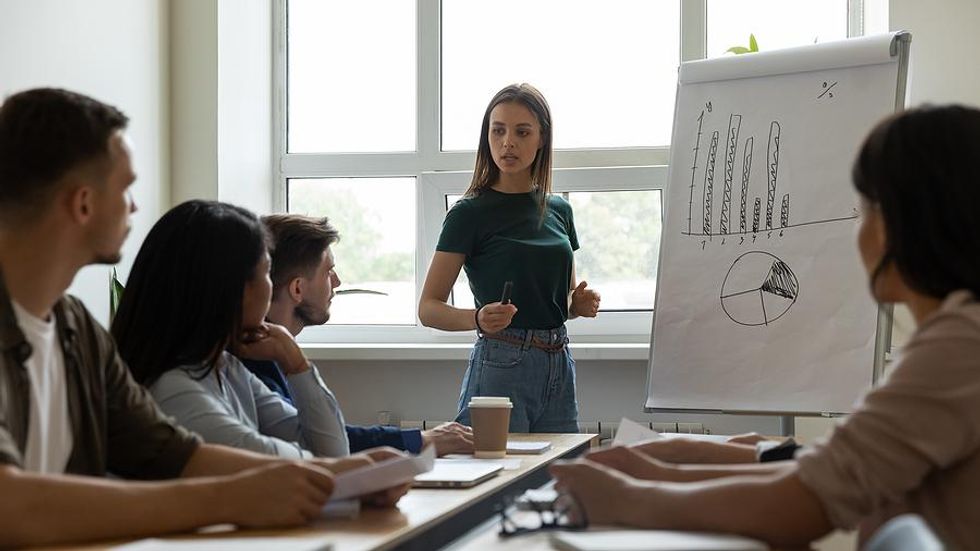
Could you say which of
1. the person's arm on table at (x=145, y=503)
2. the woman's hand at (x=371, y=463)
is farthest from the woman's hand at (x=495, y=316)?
the person's arm on table at (x=145, y=503)

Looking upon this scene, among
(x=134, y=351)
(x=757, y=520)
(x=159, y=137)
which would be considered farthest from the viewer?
(x=159, y=137)

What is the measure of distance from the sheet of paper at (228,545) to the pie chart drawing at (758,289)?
1.89 meters

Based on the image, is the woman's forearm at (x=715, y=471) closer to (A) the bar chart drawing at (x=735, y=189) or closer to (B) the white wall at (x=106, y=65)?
(A) the bar chart drawing at (x=735, y=189)

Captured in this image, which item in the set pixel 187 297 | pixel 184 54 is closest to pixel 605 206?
pixel 184 54

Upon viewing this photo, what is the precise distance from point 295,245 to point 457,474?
77 cm

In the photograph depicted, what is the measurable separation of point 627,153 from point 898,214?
9.34 ft

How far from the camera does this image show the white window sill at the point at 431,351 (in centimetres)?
372

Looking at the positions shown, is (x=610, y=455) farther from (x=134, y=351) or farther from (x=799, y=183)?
(x=799, y=183)

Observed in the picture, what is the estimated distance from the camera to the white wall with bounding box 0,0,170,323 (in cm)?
312

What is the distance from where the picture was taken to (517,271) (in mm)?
3014

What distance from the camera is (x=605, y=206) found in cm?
405

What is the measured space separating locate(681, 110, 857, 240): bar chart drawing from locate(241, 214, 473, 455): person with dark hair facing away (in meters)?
1.07

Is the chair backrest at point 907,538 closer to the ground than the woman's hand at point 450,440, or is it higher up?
higher up

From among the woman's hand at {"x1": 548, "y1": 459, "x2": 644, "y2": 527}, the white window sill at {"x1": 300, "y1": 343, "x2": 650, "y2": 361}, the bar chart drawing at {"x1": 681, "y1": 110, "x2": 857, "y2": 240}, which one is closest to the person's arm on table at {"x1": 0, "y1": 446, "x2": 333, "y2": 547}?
the woman's hand at {"x1": 548, "y1": 459, "x2": 644, "y2": 527}
